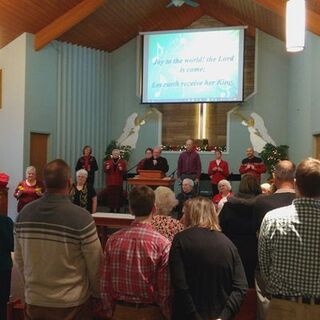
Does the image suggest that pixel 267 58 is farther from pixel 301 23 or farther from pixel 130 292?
pixel 130 292

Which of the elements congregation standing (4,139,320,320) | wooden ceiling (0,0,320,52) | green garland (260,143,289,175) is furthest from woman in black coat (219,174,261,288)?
green garland (260,143,289,175)

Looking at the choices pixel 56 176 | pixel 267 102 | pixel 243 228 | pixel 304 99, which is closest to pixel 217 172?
pixel 304 99

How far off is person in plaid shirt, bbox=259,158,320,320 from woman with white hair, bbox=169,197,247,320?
22cm

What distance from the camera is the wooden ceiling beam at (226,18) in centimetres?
991

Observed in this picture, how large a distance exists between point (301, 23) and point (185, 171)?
14.6 ft

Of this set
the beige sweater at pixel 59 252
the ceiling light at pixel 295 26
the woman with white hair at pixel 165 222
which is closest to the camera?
the beige sweater at pixel 59 252

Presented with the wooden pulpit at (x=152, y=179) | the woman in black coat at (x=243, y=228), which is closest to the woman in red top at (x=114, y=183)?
the wooden pulpit at (x=152, y=179)

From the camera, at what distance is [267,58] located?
10094mm

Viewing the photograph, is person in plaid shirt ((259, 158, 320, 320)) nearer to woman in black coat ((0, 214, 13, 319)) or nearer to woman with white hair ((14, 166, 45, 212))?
woman in black coat ((0, 214, 13, 319))

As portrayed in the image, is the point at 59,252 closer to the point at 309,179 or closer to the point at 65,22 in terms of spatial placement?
the point at 309,179

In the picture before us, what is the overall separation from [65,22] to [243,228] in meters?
6.52

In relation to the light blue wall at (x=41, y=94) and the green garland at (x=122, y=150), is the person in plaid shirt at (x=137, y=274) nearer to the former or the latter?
the light blue wall at (x=41, y=94)

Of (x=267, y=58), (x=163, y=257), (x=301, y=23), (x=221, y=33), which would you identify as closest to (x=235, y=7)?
(x=221, y=33)

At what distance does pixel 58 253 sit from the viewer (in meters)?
1.90
